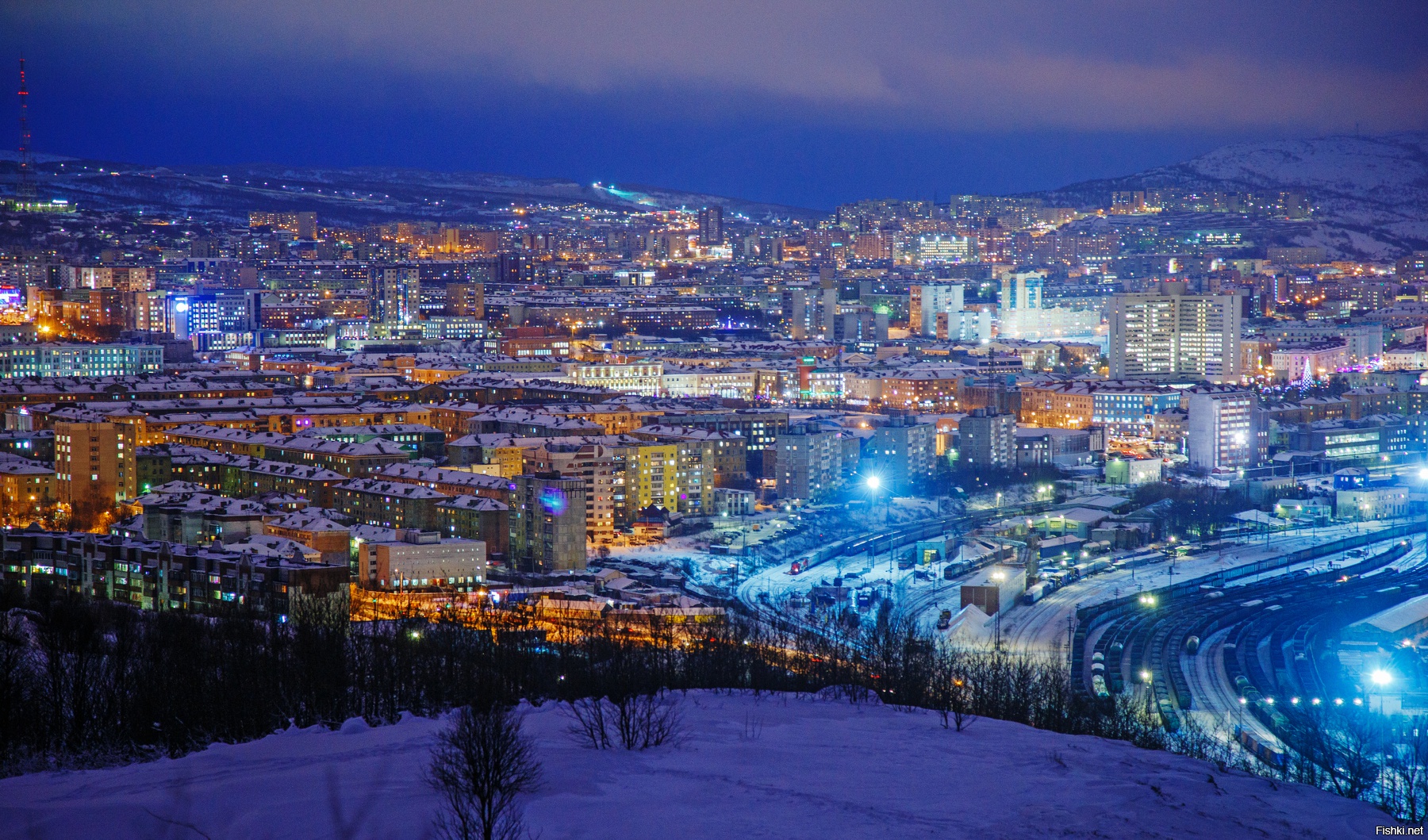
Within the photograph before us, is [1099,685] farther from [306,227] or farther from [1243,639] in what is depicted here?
[306,227]

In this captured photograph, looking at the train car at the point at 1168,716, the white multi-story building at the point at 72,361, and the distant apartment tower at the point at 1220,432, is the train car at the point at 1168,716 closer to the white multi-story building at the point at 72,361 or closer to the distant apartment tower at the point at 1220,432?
the distant apartment tower at the point at 1220,432

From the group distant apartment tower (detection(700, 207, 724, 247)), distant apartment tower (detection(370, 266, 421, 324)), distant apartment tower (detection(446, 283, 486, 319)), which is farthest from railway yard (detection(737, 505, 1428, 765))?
distant apartment tower (detection(700, 207, 724, 247))

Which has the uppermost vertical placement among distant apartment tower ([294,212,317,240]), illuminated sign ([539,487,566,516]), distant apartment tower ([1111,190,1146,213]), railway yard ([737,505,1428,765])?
distant apartment tower ([1111,190,1146,213])

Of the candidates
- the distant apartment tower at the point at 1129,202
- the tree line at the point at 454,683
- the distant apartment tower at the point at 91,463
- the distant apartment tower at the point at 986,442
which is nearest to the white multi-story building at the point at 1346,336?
the distant apartment tower at the point at 986,442

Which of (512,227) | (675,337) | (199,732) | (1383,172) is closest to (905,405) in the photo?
(675,337)

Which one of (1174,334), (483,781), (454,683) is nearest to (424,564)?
(454,683)

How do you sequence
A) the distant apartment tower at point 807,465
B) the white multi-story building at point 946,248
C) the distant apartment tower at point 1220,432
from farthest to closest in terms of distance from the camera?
the white multi-story building at point 946,248
the distant apartment tower at point 1220,432
the distant apartment tower at point 807,465

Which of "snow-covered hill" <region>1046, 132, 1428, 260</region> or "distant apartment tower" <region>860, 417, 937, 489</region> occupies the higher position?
"snow-covered hill" <region>1046, 132, 1428, 260</region>

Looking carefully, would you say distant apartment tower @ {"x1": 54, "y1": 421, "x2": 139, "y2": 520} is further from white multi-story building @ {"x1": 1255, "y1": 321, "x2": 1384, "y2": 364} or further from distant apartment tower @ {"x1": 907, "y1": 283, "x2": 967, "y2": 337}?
distant apartment tower @ {"x1": 907, "y1": 283, "x2": 967, "y2": 337}
